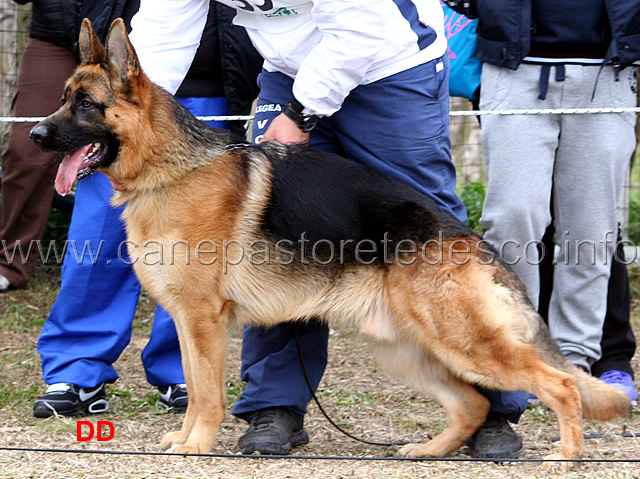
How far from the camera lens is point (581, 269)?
4238 millimetres

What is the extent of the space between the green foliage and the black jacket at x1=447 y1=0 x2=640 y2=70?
9.71 feet

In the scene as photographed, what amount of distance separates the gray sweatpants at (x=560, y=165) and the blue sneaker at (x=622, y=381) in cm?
21

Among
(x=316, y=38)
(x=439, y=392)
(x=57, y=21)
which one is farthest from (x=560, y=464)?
(x=57, y=21)

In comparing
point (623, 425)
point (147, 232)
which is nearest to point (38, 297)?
point (147, 232)

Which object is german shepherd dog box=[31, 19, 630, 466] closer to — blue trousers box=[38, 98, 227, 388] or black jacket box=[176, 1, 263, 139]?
blue trousers box=[38, 98, 227, 388]

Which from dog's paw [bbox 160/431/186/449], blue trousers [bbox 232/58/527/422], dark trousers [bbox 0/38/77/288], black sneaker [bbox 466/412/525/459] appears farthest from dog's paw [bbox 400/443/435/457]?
dark trousers [bbox 0/38/77/288]

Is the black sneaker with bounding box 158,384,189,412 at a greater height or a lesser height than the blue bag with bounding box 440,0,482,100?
lesser

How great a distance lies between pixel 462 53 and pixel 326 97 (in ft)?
4.24

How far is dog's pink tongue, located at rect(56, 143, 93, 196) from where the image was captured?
3.21 meters

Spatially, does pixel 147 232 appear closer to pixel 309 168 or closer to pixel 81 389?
pixel 309 168

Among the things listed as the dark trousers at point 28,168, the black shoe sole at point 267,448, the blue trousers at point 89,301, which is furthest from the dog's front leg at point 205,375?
the dark trousers at point 28,168

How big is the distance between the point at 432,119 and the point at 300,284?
906mm

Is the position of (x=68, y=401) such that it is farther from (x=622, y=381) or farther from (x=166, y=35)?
(x=622, y=381)

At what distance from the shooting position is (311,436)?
3865 millimetres
